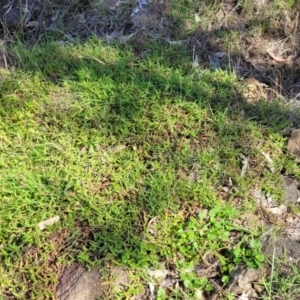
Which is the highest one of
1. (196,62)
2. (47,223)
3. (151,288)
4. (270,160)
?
(196,62)

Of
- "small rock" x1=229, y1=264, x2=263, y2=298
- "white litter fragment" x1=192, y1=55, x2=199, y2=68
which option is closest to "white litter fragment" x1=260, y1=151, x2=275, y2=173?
"small rock" x1=229, y1=264, x2=263, y2=298

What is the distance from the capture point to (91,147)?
3014 millimetres

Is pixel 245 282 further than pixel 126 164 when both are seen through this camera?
No

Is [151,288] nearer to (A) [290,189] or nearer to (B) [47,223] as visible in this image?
(B) [47,223]

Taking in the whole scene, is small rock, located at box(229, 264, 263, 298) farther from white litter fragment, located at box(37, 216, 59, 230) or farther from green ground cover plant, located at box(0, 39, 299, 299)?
white litter fragment, located at box(37, 216, 59, 230)

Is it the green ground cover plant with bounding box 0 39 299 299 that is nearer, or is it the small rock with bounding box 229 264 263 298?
the small rock with bounding box 229 264 263 298

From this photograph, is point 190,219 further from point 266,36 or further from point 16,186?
point 266,36

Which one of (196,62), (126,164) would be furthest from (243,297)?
(196,62)

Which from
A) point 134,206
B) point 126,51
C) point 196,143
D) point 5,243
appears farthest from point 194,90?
point 5,243

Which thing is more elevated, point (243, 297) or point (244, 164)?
point (244, 164)

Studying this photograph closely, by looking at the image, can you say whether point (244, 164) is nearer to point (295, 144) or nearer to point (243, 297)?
point (295, 144)

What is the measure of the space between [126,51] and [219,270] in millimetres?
1954

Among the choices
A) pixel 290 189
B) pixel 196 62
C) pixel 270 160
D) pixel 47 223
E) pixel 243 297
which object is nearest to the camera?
pixel 243 297

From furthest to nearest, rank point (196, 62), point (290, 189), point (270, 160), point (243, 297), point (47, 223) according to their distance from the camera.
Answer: point (196, 62), point (270, 160), point (290, 189), point (47, 223), point (243, 297)
